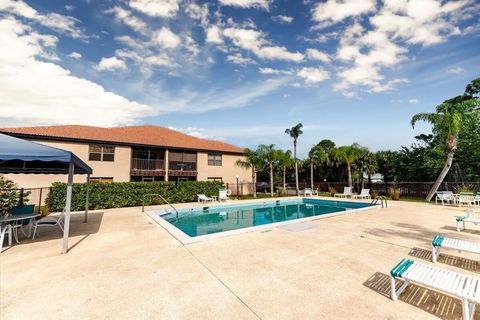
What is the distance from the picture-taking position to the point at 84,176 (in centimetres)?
1967

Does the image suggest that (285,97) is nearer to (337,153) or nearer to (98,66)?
(337,153)

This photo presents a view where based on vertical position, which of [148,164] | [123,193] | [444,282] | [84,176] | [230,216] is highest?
[148,164]

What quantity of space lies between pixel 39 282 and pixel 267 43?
15.3 metres

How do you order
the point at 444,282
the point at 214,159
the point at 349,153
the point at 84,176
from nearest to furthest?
the point at 444,282, the point at 84,176, the point at 349,153, the point at 214,159

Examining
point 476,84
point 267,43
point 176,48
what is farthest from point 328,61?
point 476,84

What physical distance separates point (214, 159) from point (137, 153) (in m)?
8.41

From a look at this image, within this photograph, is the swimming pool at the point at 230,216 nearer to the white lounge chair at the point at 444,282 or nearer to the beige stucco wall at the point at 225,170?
the white lounge chair at the point at 444,282

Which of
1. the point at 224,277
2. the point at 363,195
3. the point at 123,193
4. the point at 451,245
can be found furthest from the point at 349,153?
the point at 224,277

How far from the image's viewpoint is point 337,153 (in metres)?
27.3

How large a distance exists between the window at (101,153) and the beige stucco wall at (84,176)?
29 cm

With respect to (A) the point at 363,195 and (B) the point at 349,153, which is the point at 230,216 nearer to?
(A) the point at 363,195

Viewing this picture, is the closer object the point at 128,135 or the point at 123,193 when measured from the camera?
the point at 123,193

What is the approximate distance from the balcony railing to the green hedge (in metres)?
6.06

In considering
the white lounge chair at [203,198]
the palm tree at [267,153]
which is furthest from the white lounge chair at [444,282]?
the palm tree at [267,153]
